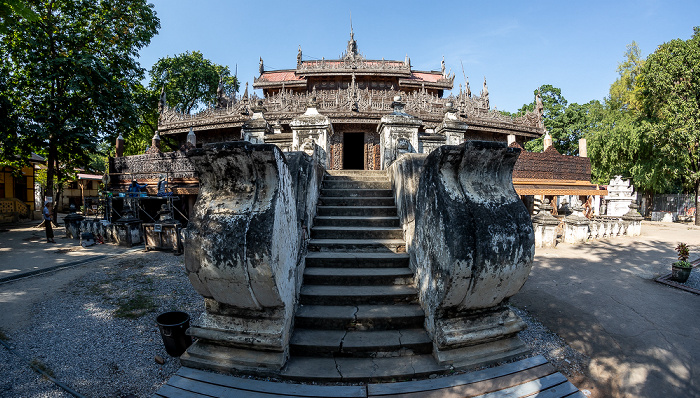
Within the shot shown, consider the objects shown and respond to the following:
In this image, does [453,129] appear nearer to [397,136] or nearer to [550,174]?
[397,136]

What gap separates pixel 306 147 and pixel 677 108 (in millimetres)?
22660

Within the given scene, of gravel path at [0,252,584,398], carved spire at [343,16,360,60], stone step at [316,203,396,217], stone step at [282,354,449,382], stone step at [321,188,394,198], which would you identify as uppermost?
carved spire at [343,16,360,60]

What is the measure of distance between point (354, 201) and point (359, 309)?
7.95ft

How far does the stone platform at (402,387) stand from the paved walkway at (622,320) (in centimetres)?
60

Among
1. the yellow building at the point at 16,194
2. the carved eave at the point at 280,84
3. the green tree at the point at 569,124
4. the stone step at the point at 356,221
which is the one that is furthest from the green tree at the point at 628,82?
the yellow building at the point at 16,194

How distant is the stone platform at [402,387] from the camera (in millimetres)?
2285

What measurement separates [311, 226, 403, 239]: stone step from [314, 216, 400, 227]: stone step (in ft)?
0.73

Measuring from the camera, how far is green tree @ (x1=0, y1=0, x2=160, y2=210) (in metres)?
11.2

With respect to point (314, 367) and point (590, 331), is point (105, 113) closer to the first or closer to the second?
point (314, 367)

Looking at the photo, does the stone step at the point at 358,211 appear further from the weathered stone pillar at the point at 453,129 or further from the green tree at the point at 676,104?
the green tree at the point at 676,104

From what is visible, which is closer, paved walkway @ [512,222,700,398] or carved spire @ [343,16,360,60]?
paved walkway @ [512,222,700,398]

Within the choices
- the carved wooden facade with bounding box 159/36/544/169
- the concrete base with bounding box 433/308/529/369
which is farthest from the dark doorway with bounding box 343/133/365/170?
the concrete base with bounding box 433/308/529/369

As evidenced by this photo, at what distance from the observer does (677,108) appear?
54.3 feet

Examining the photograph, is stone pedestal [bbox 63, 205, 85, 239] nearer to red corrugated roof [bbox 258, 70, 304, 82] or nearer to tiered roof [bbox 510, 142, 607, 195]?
red corrugated roof [bbox 258, 70, 304, 82]
